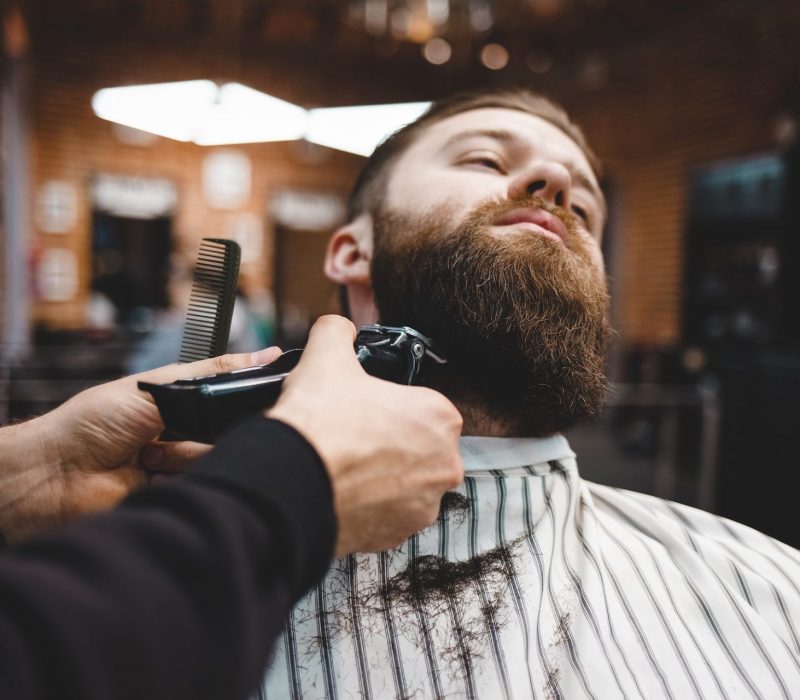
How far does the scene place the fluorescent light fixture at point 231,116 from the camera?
6324 millimetres

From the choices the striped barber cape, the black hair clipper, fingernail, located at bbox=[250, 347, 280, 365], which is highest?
fingernail, located at bbox=[250, 347, 280, 365]

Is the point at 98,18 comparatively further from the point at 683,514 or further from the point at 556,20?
the point at 683,514

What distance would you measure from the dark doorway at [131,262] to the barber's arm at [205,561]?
6.29 m

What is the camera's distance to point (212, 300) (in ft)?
3.67

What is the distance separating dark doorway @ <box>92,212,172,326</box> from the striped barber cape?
5944 millimetres

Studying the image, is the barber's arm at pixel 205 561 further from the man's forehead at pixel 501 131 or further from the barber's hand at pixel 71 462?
the man's forehead at pixel 501 131

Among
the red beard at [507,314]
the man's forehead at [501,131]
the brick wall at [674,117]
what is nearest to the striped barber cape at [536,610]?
the red beard at [507,314]

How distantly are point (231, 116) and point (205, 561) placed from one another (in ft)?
23.1

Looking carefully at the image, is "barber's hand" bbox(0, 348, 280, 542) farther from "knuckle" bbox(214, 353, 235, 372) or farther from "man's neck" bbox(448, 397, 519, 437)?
"man's neck" bbox(448, 397, 519, 437)

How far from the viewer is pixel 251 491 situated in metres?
0.49

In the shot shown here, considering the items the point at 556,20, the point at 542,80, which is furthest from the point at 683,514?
the point at 542,80

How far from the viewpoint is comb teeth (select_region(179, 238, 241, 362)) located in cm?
102

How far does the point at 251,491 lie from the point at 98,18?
7.23 metres

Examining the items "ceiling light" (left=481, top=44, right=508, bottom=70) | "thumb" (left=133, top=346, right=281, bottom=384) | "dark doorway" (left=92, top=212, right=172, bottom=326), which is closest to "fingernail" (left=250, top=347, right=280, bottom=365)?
"thumb" (left=133, top=346, right=281, bottom=384)
